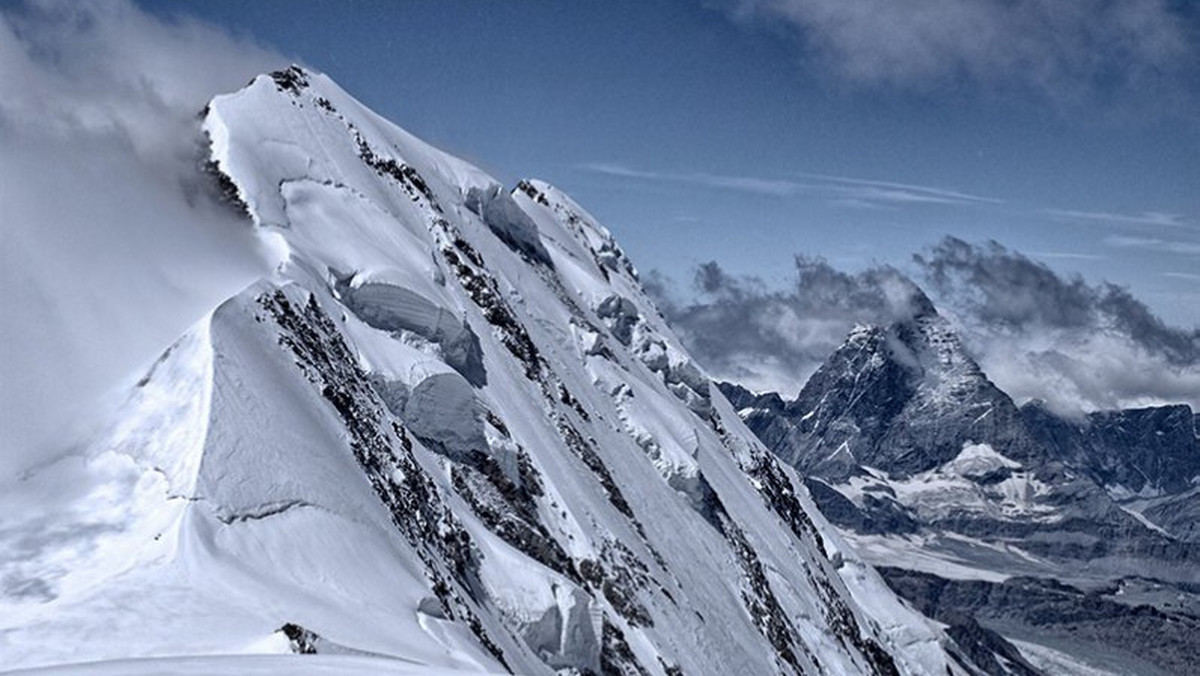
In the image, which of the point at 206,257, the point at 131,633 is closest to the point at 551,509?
the point at 206,257

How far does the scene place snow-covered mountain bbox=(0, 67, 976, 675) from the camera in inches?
914

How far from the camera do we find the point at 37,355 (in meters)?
33.7

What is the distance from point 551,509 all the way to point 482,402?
5871mm

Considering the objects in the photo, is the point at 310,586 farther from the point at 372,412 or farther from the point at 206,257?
the point at 206,257

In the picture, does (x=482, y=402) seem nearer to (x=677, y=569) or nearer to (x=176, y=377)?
(x=677, y=569)

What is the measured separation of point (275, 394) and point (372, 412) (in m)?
8.12

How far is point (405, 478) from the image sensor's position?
39.2m

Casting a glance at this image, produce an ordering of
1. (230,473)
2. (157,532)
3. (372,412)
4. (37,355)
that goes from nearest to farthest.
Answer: (157,532) < (230,473) < (37,355) < (372,412)

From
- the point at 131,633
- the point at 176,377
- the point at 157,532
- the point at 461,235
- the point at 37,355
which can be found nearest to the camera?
the point at 131,633

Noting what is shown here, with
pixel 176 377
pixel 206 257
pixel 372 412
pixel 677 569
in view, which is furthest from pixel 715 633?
pixel 176 377

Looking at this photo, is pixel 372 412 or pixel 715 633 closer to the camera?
pixel 372 412

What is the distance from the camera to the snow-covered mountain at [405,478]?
23203 millimetres

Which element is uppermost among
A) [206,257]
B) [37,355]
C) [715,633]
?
[206,257]

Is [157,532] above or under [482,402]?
under
